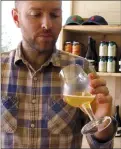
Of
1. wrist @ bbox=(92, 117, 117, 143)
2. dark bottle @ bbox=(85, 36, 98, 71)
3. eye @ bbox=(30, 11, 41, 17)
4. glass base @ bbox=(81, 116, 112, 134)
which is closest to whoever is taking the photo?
glass base @ bbox=(81, 116, 112, 134)

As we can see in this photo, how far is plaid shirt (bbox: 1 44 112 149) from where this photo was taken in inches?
34.3

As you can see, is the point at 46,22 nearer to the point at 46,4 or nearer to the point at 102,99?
the point at 46,4

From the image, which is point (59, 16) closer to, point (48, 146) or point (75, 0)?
point (48, 146)

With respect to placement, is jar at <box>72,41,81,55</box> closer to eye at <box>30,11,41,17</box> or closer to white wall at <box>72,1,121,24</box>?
white wall at <box>72,1,121,24</box>

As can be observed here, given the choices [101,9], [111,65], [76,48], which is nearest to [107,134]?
[111,65]

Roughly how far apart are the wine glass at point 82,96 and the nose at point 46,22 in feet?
0.54

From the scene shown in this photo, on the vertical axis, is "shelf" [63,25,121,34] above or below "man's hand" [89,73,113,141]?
above

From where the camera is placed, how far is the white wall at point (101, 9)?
217 cm

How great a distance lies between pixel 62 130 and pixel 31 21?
37 cm

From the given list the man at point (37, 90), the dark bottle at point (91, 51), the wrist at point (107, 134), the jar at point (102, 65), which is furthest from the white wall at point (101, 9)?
the wrist at point (107, 134)

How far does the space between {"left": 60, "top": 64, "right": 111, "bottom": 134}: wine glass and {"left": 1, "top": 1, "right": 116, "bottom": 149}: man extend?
18 centimetres

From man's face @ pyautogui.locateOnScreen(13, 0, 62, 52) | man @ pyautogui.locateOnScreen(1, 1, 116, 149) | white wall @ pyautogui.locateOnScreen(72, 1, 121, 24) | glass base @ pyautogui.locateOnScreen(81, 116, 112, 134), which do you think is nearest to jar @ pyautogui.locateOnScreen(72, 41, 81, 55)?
white wall @ pyautogui.locateOnScreen(72, 1, 121, 24)

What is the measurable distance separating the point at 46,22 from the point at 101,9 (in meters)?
1.54

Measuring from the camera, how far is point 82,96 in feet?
2.06
